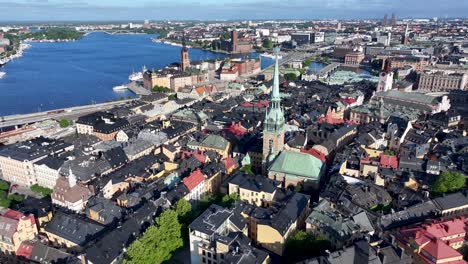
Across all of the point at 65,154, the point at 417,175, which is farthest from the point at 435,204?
the point at 65,154

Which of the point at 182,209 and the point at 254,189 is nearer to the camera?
the point at 182,209

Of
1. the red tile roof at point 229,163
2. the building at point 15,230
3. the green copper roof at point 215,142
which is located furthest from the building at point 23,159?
the red tile roof at point 229,163

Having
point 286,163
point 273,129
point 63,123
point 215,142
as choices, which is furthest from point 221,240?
point 63,123

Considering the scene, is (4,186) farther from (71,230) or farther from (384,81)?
(384,81)

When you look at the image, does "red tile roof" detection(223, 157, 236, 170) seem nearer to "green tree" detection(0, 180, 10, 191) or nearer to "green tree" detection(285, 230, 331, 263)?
"green tree" detection(285, 230, 331, 263)

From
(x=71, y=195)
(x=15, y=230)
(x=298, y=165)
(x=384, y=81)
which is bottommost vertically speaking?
(x=71, y=195)

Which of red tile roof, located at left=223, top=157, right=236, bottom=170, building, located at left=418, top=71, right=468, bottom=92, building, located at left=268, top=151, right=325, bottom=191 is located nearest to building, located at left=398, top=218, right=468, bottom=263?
building, located at left=268, top=151, right=325, bottom=191

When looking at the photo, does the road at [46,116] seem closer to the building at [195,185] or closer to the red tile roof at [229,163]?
the red tile roof at [229,163]

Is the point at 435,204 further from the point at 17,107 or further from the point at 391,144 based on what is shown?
the point at 17,107
